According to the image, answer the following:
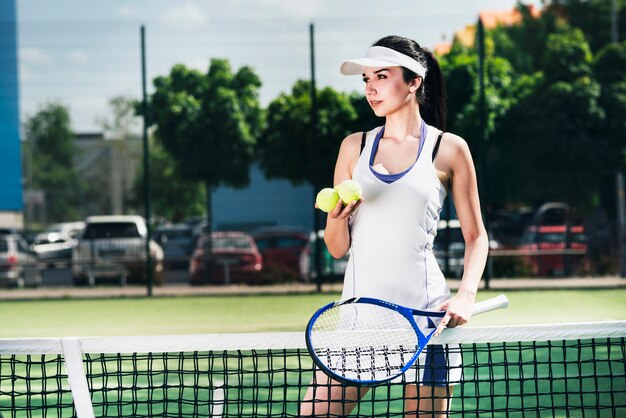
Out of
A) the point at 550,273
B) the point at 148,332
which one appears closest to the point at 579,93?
the point at 550,273

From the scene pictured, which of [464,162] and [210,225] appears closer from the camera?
[464,162]

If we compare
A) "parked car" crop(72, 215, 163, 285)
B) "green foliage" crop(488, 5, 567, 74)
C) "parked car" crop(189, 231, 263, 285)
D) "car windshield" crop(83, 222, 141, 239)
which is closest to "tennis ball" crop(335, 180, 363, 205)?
"parked car" crop(189, 231, 263, 285)

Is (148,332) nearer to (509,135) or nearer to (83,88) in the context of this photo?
(83,88)

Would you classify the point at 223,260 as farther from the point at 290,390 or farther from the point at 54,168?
the point at 290,390

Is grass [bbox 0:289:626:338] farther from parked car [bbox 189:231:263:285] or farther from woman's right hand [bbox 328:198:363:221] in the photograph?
woman's right hand [bbox 328:198:363:221]

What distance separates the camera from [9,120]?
1257 centimetres

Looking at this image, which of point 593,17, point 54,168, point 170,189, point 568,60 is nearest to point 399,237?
point 170,189

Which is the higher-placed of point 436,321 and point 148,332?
point 436,321

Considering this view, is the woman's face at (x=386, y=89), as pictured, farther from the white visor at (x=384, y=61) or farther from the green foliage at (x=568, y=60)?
the green foliage at (x=568, y=60)

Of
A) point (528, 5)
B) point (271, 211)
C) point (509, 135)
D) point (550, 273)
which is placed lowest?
point (550, 273)

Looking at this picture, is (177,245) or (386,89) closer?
(386,89)

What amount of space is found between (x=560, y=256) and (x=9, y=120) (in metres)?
7.69

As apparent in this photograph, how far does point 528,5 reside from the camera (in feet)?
104

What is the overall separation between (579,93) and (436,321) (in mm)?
13287
